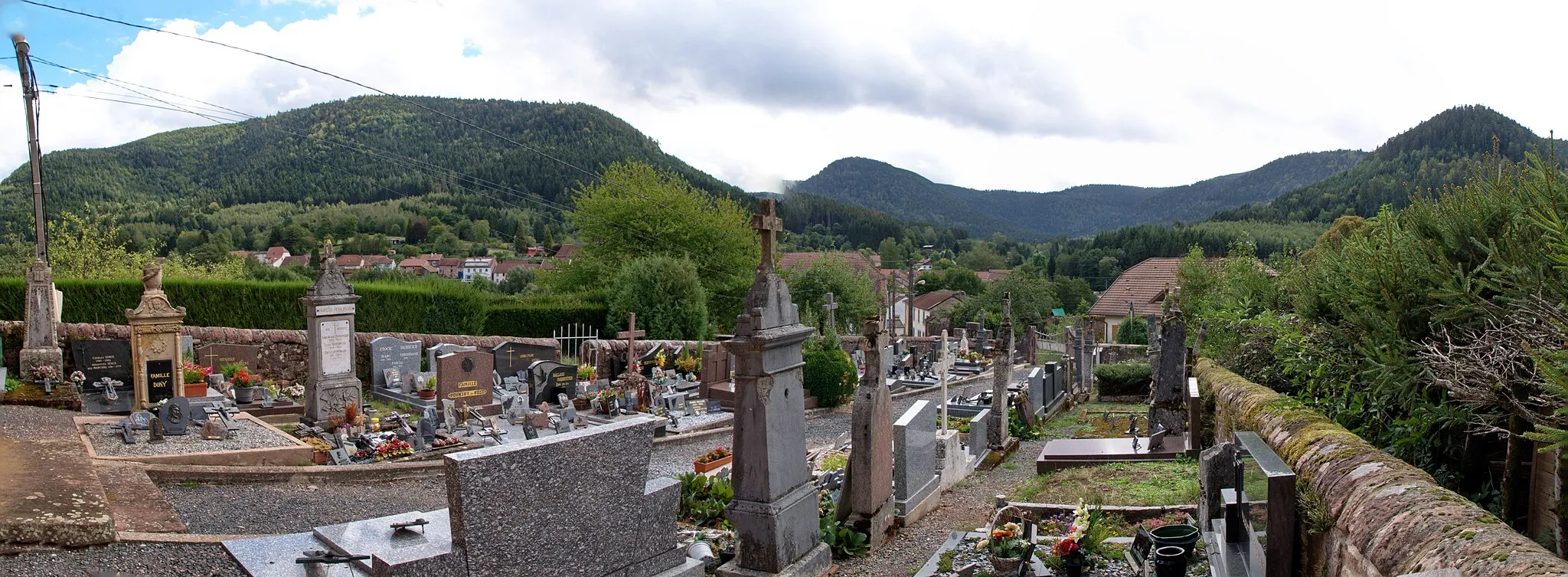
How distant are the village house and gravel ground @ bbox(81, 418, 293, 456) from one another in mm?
39838

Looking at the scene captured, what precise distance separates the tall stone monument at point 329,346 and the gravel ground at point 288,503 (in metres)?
4.55

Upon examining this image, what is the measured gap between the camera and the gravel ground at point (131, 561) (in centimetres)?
557

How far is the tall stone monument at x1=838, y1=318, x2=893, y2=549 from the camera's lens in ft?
27.3

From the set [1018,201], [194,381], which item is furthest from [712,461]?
[1018,201]

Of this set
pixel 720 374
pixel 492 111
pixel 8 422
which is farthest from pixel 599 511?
pixel 492 111

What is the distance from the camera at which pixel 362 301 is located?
23.6 meters

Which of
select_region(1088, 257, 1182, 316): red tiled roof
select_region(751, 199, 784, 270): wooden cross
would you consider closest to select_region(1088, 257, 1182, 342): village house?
select_region(1088, 257, 1182, 316): red tiled roof

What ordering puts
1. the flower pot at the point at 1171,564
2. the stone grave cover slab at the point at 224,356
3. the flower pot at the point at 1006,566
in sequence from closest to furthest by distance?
the flower pot at the point at 1171,564
the flower pot at the point at 1006,566
the stone grave cover slab at the point at 224,356

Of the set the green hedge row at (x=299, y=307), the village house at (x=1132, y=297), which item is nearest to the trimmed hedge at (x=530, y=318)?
the green hedge row at (x=299, y=307)

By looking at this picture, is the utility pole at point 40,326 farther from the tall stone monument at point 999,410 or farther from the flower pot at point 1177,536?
the flower pot at point 1177,536

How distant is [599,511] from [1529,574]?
4008mm

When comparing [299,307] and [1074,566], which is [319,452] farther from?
[299,307]

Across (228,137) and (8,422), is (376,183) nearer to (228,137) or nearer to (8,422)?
(228,137)

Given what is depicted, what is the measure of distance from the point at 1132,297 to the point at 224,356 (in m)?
43.4
